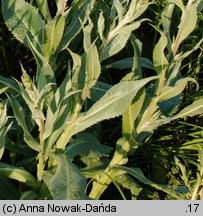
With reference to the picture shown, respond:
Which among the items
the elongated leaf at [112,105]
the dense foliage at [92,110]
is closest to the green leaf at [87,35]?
the dense foliage at [92,110]

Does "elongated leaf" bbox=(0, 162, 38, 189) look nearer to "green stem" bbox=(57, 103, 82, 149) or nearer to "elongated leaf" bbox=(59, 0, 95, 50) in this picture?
"green stem" bbox=(57, 103, 82, 149)

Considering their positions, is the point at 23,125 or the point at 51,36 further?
the point at 51,36

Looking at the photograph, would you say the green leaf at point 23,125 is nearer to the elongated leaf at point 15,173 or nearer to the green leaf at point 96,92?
the elongated leaf at point 15,173

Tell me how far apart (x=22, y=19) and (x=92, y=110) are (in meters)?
0.54

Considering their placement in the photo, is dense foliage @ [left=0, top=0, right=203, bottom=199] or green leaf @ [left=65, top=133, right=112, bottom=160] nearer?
dense foliage @ [left=0, top=0, right=203, bottom=199]

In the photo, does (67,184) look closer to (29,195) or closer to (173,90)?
(29,195)

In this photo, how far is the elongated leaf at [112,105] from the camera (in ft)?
4.46

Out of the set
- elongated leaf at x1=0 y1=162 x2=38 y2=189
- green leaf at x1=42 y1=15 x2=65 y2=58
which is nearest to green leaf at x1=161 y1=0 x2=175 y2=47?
green leaf at x1=42 y1=15 x2=65 y2=58

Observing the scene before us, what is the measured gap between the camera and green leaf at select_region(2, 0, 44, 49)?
5.61 ft

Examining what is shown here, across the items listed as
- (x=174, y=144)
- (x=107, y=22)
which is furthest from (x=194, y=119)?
(x=107, y=22)

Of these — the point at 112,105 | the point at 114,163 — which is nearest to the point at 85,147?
the point at 114,163

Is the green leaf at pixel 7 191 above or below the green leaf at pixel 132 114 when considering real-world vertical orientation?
below

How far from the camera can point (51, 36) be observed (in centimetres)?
160

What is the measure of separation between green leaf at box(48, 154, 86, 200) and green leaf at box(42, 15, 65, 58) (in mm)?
475
